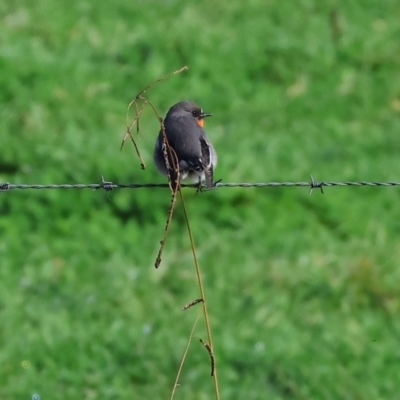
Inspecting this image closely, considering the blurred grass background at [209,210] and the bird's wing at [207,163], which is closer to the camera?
the bird's wing at [207,163]

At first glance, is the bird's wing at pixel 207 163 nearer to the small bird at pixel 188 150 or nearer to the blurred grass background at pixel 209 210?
the small bird at pixel 188 150

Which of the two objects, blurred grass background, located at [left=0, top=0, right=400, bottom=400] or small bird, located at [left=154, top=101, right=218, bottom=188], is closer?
small bird, located at [left=154, top=101, right=218, bottom=188]

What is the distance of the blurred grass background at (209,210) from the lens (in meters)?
6.58

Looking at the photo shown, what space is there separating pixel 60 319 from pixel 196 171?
1994 millimetres

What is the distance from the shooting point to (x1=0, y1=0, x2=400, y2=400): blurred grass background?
658 centimetres

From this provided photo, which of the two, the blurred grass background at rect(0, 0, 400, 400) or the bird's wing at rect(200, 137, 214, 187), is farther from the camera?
the blurred grass background at rect(0, 0, 400, 400)

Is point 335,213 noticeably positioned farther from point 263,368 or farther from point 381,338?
point 263,368

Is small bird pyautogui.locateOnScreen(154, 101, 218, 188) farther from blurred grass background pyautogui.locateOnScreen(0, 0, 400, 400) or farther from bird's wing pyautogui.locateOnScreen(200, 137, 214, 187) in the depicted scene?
blurred grass background pyautogui.locateOnScreen(0, 0, 400, 400)

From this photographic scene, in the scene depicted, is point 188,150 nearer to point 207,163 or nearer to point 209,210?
point 207,163

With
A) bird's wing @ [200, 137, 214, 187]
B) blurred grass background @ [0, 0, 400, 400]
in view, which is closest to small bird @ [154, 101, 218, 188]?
bird's wing @ [200, 137, 214, 187]

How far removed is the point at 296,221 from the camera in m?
8.36

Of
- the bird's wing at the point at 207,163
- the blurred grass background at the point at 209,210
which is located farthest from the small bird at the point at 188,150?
the blurred grass background at the point at 209,210

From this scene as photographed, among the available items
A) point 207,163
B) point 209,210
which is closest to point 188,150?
point 207,163

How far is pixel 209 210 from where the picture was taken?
27.3 feet
